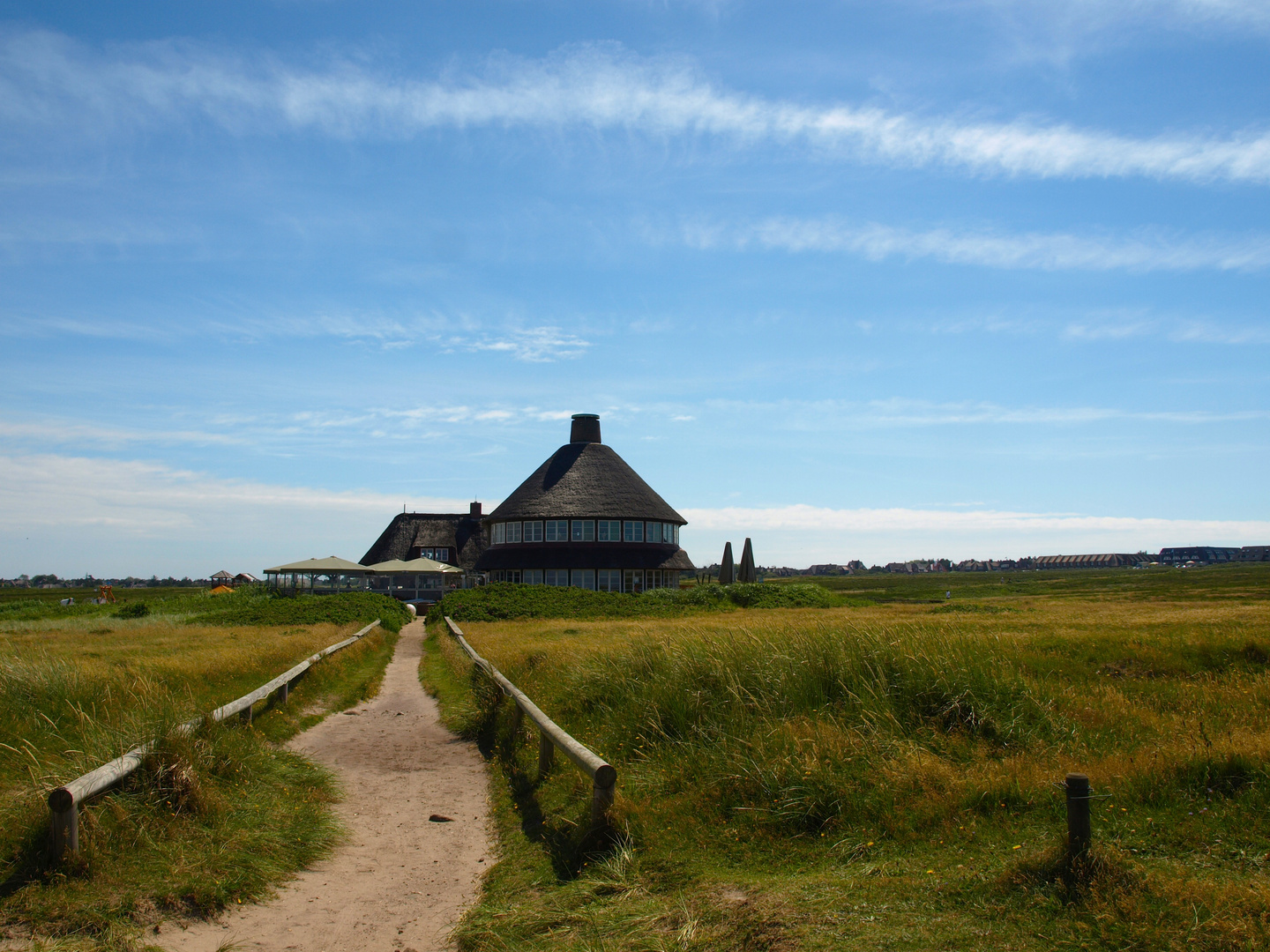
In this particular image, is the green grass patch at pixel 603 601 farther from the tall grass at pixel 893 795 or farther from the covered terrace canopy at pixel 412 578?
the tall grass at pixel 893 795

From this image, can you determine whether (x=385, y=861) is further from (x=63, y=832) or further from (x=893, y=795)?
(x=893, y=795)

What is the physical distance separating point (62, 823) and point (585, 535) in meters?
47.0

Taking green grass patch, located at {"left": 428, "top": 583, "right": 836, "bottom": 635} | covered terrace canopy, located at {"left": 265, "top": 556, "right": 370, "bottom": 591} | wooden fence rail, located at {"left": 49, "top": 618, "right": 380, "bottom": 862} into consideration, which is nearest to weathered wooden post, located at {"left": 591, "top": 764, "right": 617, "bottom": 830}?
wooden fence rail, located at {"left": 49, "top": 618, "right": 380, "bottom": 862}

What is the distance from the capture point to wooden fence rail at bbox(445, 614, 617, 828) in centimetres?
656

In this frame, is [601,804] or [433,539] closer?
[601,804]

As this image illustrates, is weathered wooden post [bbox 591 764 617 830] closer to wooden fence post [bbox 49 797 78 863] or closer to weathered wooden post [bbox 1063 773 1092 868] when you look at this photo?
weathered wooden post [bbox 1063 773 1092 868]

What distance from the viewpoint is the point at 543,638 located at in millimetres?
23609

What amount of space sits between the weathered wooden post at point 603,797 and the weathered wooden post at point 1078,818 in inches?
124

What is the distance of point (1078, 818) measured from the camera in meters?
4.84

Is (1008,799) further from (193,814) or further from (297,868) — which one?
(193,814)

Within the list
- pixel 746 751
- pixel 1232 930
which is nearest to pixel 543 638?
pixel 746 751

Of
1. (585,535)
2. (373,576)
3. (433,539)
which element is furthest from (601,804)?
(433,539)

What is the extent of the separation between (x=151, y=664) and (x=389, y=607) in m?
25.3

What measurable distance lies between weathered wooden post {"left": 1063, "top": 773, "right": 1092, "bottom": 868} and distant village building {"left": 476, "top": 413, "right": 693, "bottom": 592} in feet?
151
